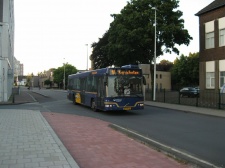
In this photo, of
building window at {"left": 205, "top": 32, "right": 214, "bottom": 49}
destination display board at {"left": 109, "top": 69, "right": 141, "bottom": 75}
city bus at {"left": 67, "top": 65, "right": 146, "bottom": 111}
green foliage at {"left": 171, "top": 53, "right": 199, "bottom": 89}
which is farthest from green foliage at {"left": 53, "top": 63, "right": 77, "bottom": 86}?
destination display board at {"left": 109, "top": 69, "right": 141, "bottom": 75}

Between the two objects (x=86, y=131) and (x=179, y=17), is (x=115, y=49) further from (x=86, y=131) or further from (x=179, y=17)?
(x=86, y=131)

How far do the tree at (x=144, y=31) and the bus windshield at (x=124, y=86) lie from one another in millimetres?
16716

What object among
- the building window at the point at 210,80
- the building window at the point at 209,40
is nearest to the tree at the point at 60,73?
the building window at the point at 210,80

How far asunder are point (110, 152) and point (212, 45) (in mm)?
24176

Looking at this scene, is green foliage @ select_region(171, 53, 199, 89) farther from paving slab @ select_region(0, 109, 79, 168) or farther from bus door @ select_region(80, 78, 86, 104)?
paving slab @ select_region(0, 109, 79, 168)

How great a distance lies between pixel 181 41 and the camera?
36.7 meters

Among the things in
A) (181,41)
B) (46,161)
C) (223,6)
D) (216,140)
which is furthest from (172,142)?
(181,41)

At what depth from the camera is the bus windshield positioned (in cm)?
1781

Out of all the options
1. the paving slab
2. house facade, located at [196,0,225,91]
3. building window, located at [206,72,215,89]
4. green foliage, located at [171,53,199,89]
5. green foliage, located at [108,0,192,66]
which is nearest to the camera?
the paving slab

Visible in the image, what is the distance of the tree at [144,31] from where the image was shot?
34688 millimetres

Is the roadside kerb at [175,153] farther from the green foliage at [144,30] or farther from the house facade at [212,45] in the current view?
the green foliage at [144,30]

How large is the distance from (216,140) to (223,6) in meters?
20.8

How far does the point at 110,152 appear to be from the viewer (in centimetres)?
761

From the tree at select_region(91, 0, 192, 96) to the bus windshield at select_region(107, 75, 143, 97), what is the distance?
54.8ft
